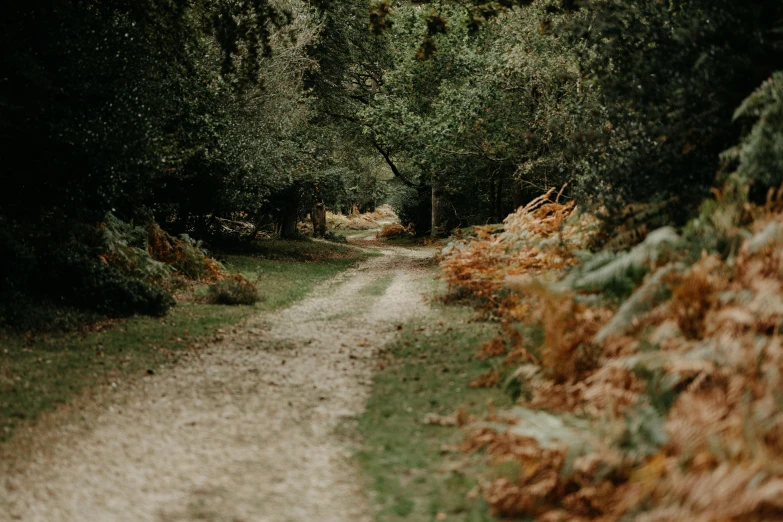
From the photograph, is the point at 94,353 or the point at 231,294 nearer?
the point at 94,353

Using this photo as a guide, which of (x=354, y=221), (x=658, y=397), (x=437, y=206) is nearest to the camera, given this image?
(x=658, y=397)

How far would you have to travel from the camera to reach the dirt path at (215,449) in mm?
4676

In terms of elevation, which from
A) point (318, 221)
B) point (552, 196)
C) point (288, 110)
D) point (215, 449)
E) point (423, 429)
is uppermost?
point (288, 110)

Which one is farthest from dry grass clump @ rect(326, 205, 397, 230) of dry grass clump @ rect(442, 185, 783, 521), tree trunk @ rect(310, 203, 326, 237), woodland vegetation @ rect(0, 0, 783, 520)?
dry grass clump @ rect(442, 185, 783, 521)

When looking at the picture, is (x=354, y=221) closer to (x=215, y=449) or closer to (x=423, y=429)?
(x=423, y=429)

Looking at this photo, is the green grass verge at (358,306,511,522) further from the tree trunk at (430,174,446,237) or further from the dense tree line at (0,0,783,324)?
the tree trunk at (430,174,446,237)

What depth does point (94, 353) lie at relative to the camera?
9.05 m

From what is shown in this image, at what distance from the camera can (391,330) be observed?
1109 centimetres

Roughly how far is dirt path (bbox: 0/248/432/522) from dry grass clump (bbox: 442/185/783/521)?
1403 mm

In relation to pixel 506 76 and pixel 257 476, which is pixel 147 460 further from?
pixel 506 76

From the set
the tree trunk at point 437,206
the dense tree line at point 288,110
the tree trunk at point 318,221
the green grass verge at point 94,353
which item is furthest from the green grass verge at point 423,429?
the tree trunk at point 318,221

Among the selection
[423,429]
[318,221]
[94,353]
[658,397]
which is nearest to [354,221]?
[318,221]

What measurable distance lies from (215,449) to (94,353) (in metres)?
4.30

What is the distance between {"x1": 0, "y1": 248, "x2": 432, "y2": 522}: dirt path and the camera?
468 cm
